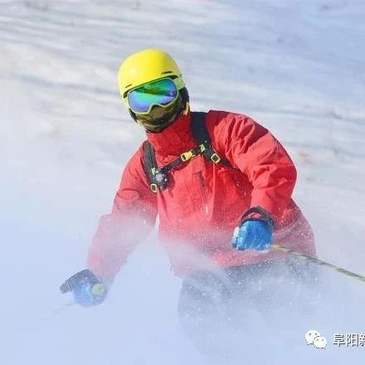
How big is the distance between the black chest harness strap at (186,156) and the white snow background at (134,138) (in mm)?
910

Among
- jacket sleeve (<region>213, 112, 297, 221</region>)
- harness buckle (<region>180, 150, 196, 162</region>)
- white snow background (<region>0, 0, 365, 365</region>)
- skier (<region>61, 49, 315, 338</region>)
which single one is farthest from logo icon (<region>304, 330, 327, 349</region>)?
harness buckle (<region>180, 150, 196, 162</region>)

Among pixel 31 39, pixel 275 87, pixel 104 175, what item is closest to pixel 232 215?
pixel 104 175

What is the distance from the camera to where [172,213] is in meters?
4.80

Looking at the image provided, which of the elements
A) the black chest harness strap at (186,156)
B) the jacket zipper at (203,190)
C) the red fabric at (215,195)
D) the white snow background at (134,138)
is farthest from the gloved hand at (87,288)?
the jacket zipper at (203,190)

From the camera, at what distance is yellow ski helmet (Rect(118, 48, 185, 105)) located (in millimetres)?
4629

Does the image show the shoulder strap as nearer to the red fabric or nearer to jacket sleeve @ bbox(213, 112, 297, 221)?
the red fabric

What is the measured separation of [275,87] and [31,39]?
2.82 meters

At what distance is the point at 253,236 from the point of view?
426 cm

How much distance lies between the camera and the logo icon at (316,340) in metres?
4.89

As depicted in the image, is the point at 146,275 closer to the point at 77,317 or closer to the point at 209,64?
the point at 77,317

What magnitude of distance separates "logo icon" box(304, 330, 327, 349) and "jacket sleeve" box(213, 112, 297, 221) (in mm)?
740

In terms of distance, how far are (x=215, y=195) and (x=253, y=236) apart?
44 centimetres

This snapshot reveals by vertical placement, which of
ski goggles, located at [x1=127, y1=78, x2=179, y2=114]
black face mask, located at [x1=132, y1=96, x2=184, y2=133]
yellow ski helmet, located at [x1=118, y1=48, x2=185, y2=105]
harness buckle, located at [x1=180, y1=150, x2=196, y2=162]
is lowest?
harness buckle, located at [x1=180, y1=150, x2=196, y2=162]

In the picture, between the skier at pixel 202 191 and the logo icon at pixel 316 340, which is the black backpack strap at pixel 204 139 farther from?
the logo icon at pixel 316 340
